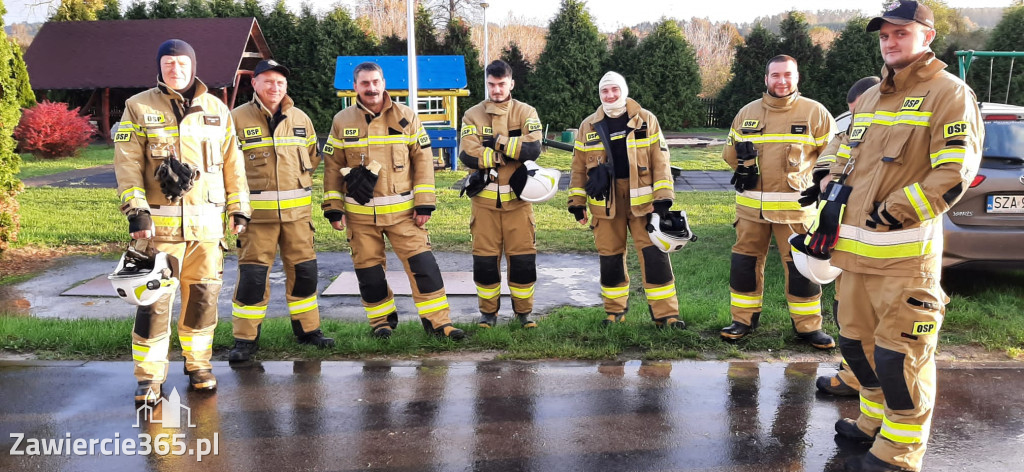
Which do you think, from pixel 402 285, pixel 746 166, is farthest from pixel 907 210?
pixel 402 285

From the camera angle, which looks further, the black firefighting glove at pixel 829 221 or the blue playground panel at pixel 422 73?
the blue playground panel at pixel 422 73

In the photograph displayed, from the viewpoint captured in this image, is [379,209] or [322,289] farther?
[322,289]

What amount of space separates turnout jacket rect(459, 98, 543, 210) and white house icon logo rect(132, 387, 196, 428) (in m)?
2.68

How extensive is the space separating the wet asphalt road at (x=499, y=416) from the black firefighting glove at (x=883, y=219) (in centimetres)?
122

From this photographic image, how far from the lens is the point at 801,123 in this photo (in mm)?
5410

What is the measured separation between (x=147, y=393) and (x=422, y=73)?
13.8 metres

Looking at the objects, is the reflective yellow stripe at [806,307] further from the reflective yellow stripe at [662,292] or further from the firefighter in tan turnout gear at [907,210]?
the firefighter in tan turnout gear at [907,210]

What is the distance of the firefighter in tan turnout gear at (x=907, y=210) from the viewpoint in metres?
3.42

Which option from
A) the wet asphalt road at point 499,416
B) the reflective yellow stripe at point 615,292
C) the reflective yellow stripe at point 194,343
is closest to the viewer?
the wet asphalt road at point 499,416

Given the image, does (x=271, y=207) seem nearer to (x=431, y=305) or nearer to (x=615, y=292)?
(x=431, y=305)

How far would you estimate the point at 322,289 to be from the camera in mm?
7469

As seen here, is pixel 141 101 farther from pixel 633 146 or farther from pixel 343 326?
pixel 633 146

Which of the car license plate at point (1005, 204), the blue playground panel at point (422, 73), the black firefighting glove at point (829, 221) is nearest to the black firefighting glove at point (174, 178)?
the black firefighting glove at point (829, 221)

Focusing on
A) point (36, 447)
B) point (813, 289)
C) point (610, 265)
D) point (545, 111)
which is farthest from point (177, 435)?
point (545, 111)
